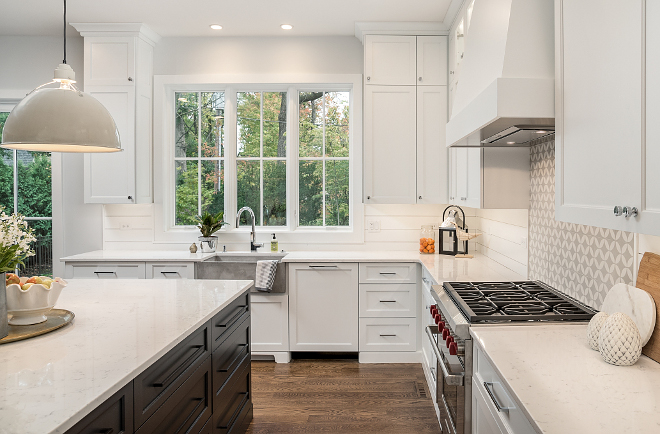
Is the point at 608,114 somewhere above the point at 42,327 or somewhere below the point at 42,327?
above

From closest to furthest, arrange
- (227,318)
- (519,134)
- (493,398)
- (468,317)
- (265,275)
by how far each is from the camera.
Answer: (493,398) → (468,317) → (519,134) → (227,318) → (265,275)

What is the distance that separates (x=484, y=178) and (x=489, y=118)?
0.92m

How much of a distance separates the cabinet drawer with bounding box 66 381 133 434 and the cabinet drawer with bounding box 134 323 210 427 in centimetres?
4

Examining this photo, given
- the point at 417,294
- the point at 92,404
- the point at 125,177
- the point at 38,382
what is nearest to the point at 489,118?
the point at 92,404

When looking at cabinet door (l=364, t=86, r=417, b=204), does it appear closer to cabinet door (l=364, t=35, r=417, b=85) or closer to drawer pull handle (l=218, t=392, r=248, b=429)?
cabinet door (l=364, t=35, r=417, b=85)

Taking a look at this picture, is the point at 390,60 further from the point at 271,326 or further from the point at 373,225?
the point at 271,326

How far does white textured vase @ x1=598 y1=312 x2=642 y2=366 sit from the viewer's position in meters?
1.28

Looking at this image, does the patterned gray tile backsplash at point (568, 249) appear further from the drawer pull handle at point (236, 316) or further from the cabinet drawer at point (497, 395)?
the drawer pull handle at point (236, 316)

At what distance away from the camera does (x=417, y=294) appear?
345 centimetres

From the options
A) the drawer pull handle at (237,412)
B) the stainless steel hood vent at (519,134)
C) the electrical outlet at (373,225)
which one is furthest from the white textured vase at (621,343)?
the electrical outlet at (373,225)

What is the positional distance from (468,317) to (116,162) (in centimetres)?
323

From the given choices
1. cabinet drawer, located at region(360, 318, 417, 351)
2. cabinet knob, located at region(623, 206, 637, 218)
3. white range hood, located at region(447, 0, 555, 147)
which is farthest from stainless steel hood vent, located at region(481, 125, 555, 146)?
cabinet drawer, located at region(360, 318, 417, 351)

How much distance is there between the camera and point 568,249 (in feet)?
6.89


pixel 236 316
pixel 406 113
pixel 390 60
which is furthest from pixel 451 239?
pixel 236 316
